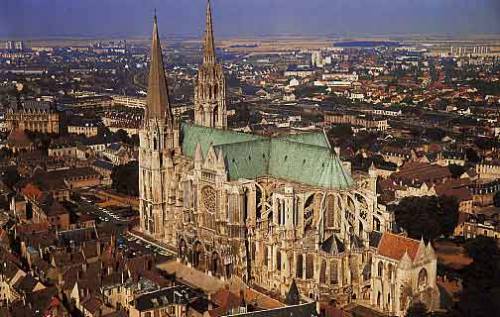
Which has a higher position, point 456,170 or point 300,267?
point 300,267

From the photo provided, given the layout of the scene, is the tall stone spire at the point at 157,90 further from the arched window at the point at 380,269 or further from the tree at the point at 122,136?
the tree at the point at 122,136

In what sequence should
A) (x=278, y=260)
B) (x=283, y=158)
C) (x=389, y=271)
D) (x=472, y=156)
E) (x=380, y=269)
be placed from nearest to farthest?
(x=389, y=271) → (x=380, y=269) → (x=278, y=260) → (x=283, y=158) → (x=472, y=156)

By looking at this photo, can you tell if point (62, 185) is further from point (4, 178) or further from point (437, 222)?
point (437, 222)

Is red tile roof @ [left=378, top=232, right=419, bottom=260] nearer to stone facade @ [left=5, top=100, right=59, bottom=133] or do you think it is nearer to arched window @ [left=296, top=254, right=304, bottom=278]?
arched window @ [left=296, top=254, right=304, bottom=278]

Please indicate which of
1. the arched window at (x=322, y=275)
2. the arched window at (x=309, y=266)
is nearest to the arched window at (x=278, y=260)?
the arched window at (x=309, y=266)

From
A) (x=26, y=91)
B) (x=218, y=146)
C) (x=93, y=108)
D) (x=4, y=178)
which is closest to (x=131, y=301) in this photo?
(x=218, y=146)

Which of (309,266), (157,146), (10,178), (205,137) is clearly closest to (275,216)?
(309,266)

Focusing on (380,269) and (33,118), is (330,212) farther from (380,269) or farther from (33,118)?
(33,118)
